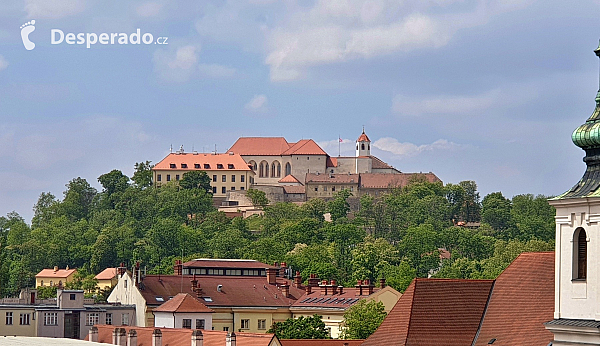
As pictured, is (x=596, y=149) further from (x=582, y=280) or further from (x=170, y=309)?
(x=170, y=309)

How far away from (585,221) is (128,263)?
493 ft

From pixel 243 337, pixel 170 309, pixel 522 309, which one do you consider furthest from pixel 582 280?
pixel 170 309

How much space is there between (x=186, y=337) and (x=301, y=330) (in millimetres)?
21786

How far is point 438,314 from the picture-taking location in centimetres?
5038

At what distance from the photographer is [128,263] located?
185250mm

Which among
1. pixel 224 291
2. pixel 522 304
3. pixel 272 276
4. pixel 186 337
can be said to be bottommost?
pixel 186 337

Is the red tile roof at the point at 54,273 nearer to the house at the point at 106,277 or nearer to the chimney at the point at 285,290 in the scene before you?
the house at the point at 106,277

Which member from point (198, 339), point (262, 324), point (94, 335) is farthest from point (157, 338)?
point (262, 324)

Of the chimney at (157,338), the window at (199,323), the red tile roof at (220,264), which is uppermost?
the red tile roof at (220,264)

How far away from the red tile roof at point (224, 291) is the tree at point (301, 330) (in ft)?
49.9

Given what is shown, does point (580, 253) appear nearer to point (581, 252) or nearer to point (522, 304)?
point (581, 252)

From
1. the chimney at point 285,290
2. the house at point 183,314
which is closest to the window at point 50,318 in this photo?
the house at point 183,314

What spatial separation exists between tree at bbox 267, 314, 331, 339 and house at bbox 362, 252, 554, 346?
3434cm

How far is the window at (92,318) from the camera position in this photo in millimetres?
101831
